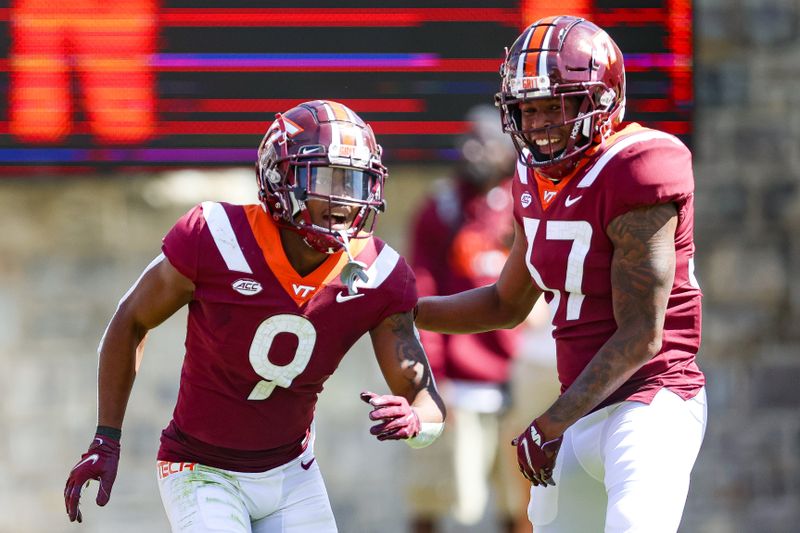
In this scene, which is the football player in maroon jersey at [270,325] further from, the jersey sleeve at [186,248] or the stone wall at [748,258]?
the stone wall at [748,258]

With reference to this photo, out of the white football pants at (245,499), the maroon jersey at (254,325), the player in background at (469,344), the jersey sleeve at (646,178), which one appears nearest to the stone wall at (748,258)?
the player in background at (469,344)

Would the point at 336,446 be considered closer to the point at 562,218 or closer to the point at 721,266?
the point at 721,266

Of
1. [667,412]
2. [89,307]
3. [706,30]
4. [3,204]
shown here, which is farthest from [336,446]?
[667,412]

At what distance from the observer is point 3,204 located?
6.09 meters

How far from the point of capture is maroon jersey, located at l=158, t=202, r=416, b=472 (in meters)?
3.65

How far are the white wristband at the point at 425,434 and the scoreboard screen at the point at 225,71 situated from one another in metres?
2.31

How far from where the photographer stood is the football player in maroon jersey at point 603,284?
11.4 ft

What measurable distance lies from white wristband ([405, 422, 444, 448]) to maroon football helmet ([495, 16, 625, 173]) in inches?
28.8

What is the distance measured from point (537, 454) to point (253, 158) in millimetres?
2651

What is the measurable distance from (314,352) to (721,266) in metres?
3.25

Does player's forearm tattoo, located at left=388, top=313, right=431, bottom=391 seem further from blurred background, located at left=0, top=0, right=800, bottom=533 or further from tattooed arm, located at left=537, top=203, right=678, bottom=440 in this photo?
blurred background, located at left=0, top=0, right=800, bottom=533

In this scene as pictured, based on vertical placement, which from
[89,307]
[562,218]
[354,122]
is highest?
[354,122]

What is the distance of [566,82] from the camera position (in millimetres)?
3600

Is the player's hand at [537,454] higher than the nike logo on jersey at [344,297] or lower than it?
lower
